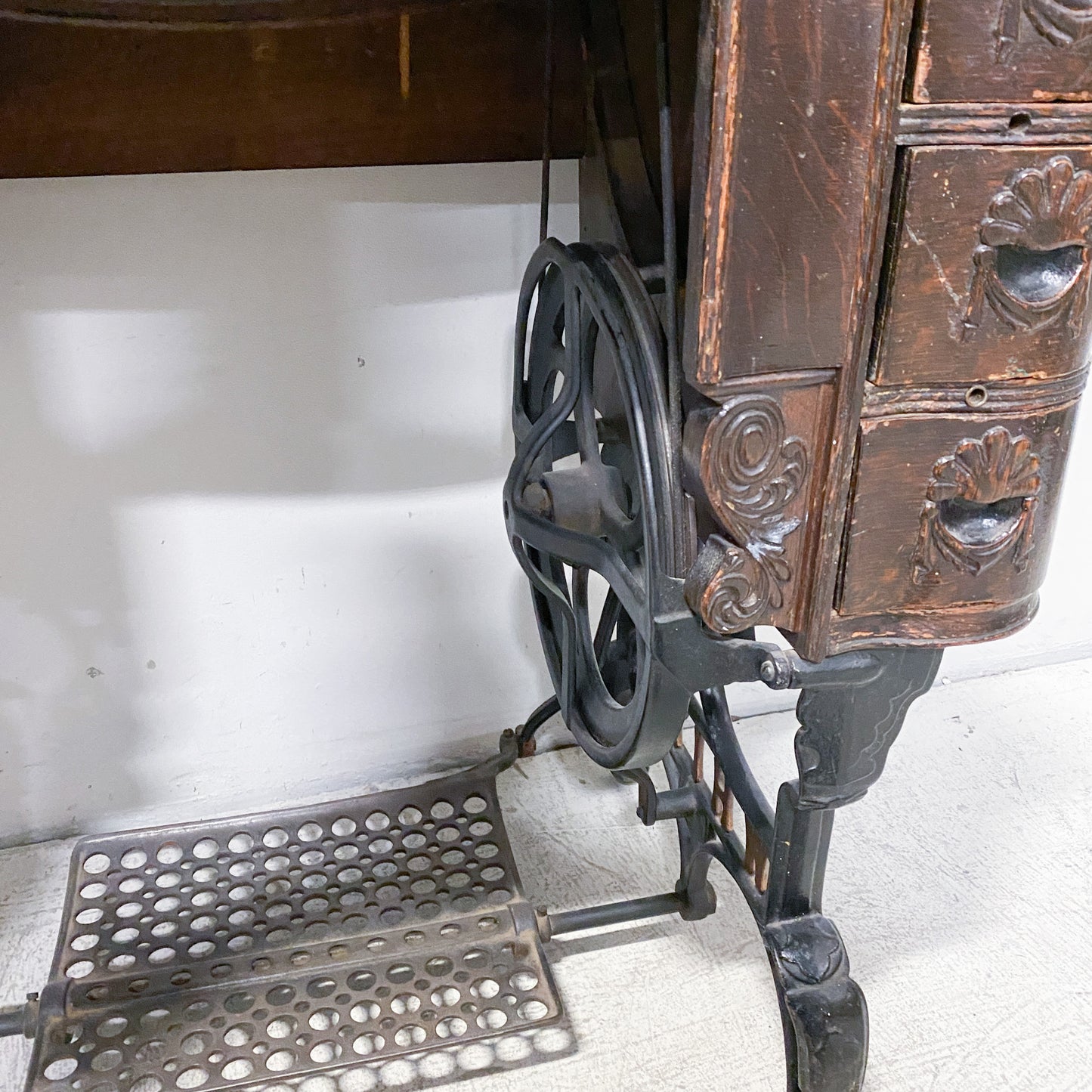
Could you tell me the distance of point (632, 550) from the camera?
967mm

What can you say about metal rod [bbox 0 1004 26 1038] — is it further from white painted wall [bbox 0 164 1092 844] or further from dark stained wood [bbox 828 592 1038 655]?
dark stained wood [bbox 828 592 1038 655]

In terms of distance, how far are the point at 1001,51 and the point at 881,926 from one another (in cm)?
102

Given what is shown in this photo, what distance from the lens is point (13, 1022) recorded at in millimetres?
1125

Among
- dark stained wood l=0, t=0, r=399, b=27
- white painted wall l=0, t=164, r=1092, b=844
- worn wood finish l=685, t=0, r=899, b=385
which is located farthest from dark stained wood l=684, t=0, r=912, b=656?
white painted wall l=0, t=164, r=1092, b=844

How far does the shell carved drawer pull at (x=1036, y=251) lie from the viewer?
664 millimetres

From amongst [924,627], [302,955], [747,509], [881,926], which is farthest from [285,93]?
[881,926]

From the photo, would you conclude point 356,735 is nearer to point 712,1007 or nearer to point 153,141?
point 712,1007

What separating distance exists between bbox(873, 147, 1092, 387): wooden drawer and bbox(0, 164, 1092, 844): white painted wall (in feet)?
2.32

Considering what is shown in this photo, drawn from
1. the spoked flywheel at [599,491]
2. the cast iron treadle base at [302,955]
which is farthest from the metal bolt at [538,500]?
the cast iron treadle base at [302,955]

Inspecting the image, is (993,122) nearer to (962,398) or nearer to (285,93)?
(962,398)

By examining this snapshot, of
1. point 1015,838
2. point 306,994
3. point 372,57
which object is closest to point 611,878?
point 306,994

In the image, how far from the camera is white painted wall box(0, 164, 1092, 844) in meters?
1.24

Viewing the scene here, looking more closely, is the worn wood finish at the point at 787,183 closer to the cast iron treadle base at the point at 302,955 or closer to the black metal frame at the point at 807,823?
the black metal frame at the point at 807,823

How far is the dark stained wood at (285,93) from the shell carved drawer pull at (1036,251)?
620mm
